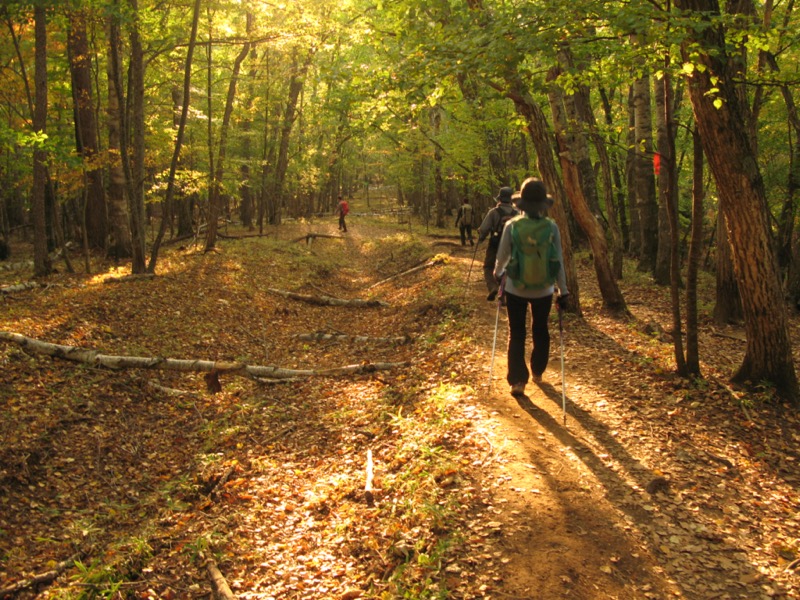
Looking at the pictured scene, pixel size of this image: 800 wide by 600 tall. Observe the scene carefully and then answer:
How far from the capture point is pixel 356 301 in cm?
1531

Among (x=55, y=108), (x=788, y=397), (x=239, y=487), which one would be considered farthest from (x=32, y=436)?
(x=55, y=108)

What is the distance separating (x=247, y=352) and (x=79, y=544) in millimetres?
5903

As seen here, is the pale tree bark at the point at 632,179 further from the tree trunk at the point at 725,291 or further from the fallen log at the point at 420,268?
the tree trunk at the point at 725,291

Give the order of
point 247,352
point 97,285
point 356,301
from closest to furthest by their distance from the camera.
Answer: point 247,352, point 97,285, point 356,301

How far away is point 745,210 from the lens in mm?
6520

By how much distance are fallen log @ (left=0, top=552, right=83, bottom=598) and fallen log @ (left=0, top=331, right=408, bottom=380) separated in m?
4.20

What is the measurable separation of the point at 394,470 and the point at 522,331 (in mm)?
2202

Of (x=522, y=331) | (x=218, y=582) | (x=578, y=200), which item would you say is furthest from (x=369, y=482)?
(x=578, y=200)

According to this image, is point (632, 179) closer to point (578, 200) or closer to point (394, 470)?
point (578, 200)

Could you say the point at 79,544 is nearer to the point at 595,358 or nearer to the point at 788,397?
the point at 595,358

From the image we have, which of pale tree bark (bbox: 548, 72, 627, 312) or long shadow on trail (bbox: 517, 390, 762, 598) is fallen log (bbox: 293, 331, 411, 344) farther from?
long shadow on trail (bbox: 517, 390, 762, 598)

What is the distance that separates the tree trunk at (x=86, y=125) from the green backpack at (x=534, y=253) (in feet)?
36.8

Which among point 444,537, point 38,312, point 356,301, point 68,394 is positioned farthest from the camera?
point 356,301

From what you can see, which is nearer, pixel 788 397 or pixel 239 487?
pixel 239 487
